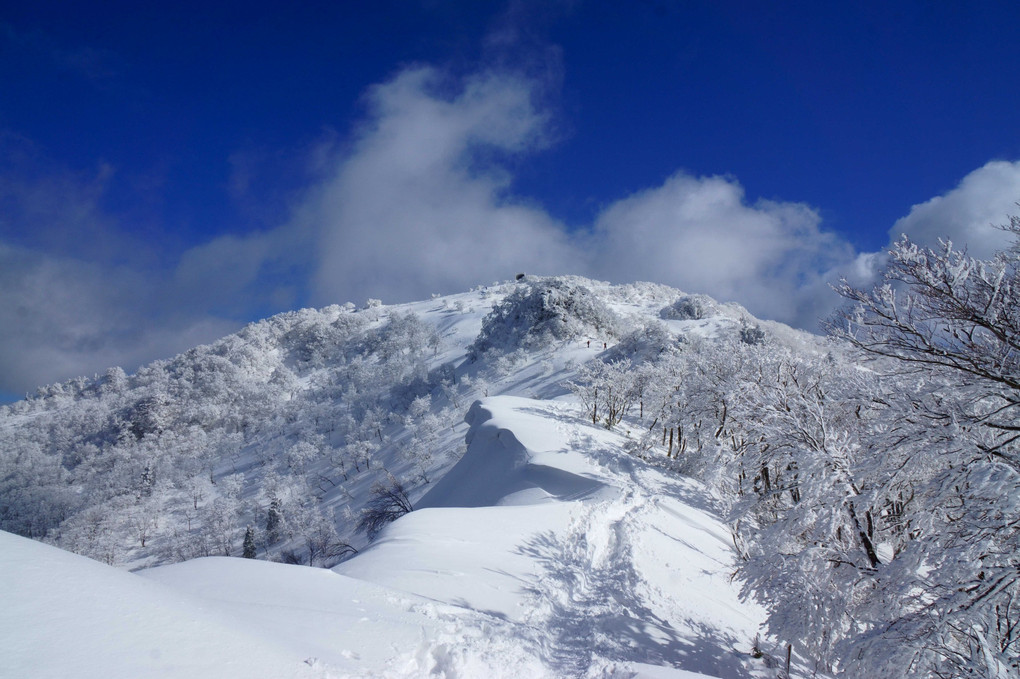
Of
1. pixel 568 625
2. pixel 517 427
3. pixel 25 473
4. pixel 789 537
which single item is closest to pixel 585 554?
pixel 568 625

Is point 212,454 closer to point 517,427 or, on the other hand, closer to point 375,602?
point 517,427

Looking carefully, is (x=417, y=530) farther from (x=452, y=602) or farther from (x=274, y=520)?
(x=274, y=520)

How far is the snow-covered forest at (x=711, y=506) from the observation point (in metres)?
5.09

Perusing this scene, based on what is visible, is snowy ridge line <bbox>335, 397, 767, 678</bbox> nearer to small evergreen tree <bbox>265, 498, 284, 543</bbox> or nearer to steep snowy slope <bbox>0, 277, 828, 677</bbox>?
steep snowy slope <bbox>0, 277, 828, 677</bbox>

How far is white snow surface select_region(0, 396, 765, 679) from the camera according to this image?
3.26 metres

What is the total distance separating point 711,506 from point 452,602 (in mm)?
13557

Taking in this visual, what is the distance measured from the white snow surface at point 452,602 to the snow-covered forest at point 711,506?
9 centimetres

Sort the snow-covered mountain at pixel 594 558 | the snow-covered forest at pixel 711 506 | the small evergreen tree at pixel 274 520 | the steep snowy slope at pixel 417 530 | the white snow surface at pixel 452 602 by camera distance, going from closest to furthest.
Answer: the white snow surface at pixel 452 602, the snow-covered mountain at pixel 594 558, the steep snowy slope at pixel 417 530, the snow-covered forest at pixel 711 506, the small evergreen tree at pixel 274 520

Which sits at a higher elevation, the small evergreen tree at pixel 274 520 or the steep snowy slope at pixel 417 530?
the steep snowy slope at pixel 417 530

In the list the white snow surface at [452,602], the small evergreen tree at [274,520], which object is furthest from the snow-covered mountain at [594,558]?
the small evergreen tree at [274,520]

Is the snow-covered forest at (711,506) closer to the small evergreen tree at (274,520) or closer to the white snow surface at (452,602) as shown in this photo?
the white snow surface at (452,602)

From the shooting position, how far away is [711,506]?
17375 millimetres

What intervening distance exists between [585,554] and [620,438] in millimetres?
13895

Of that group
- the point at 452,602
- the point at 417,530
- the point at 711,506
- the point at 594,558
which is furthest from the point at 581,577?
the point at 711,506
